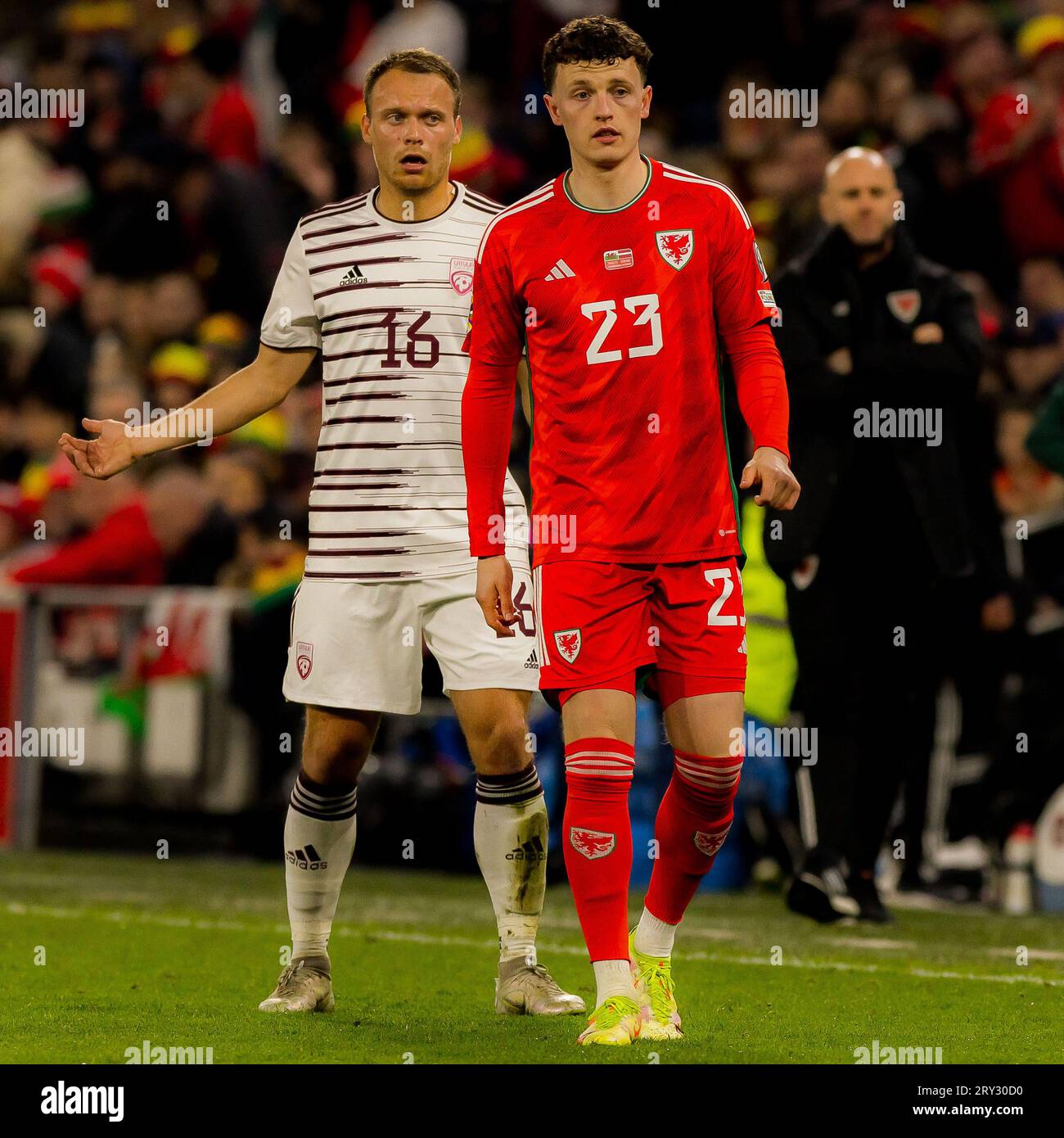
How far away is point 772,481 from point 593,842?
94 cm

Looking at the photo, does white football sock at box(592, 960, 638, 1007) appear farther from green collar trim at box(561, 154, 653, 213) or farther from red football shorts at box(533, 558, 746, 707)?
green collar trim at box(561, 154, 653, 213)

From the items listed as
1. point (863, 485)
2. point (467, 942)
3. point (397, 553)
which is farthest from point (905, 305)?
point (397, 553)

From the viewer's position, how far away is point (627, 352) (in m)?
5.28

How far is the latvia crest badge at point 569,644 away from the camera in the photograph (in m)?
5.24

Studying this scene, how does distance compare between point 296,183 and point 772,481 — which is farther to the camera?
point 296,183

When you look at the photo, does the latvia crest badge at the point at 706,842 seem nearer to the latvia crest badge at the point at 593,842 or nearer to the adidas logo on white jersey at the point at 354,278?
the latvia crest badge at the point at 593,842

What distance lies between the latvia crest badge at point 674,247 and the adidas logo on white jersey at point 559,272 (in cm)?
22

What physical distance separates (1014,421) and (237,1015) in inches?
220

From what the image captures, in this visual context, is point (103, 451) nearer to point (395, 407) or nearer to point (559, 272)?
point (395, 407)

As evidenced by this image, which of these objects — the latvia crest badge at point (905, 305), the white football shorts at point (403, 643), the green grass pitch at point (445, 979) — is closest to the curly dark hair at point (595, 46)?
the white football shorts at point (403, 643)

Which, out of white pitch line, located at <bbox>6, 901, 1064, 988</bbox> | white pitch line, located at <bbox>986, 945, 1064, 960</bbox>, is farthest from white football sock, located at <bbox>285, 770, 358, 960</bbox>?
white pitch line, located at <bbox>986, 945, 1064, 960</bbox>

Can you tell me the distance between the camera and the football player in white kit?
5840mm
